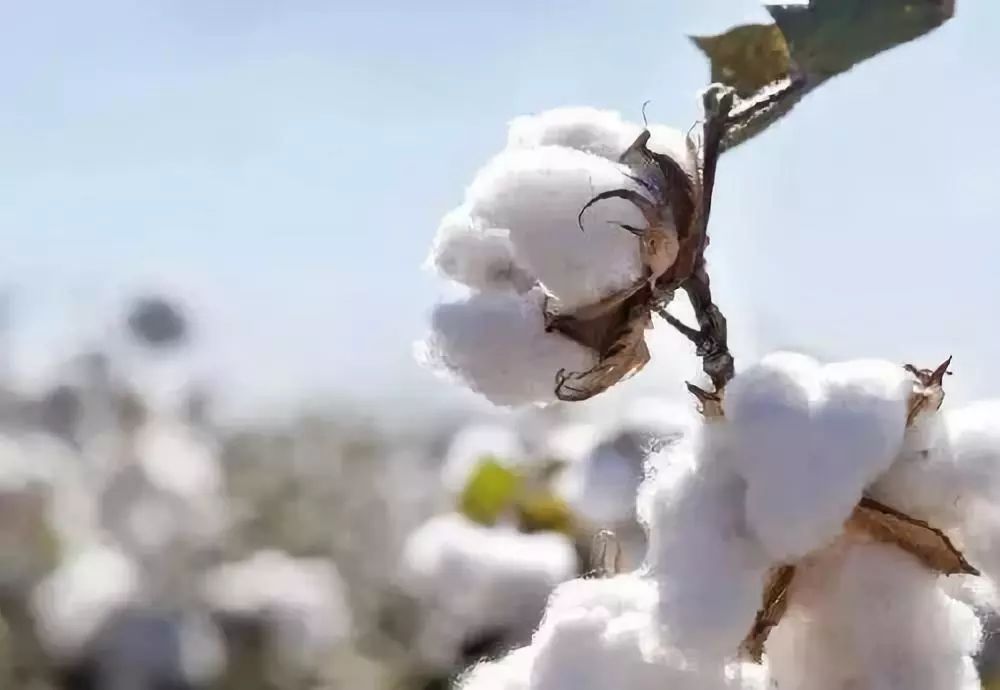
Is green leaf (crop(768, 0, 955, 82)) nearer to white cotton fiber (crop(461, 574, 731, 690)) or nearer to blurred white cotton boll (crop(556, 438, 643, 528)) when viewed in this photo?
white cotton fiber (crop(461, 574, 731, 690))

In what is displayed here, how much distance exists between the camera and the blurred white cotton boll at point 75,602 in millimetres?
1740

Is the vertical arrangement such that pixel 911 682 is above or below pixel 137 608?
above

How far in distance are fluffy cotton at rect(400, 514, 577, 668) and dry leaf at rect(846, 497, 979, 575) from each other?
92 cm

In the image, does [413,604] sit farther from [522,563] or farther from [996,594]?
[996,594]

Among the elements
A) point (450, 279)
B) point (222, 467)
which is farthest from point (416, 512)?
point (450, 279)

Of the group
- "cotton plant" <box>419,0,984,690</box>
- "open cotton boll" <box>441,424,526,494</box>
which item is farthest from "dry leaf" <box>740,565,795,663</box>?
"open cotton boll" <box>441,424,526,494</box>

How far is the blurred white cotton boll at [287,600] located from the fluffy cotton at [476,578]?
0.85ft

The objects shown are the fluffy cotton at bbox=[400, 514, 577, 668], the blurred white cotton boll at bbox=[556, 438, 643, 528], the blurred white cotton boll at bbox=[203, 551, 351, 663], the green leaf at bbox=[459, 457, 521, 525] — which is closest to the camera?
the blurred white cotton boll at bbox=[556, 438, 643, 528]

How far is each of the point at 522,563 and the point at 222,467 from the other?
76 cm

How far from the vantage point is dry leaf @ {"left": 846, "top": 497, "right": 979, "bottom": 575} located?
41cm

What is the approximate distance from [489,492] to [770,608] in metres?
1.18

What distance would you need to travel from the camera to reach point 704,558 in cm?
40

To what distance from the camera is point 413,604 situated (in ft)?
5.78

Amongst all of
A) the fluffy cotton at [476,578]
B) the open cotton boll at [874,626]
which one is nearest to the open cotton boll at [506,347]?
the open cotton boll at [874,626]
